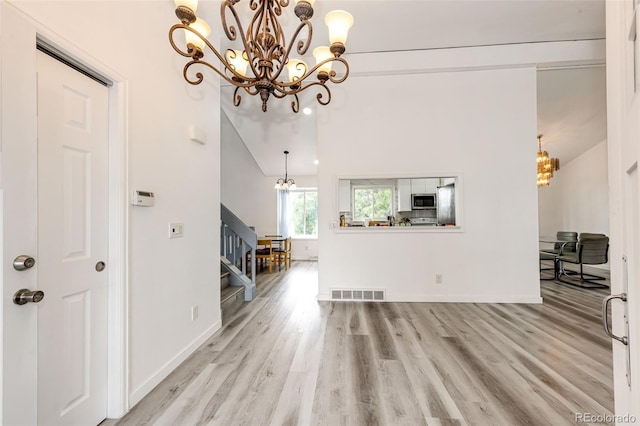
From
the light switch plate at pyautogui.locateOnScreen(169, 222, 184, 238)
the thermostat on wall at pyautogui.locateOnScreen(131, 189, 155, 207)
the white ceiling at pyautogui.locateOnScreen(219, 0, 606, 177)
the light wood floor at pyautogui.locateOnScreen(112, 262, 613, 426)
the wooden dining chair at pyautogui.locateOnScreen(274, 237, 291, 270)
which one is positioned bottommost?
the light wood floor at pyautogui.locateOnScreen(112, 262, 613, 426)

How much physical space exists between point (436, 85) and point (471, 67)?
0.48 meters

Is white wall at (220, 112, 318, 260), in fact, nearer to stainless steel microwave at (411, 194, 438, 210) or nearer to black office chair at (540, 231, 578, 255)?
stainless steel microwave at (411, 194, 438, 210)

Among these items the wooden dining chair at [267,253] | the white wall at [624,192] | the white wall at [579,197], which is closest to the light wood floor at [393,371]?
the white wall at [624,192]

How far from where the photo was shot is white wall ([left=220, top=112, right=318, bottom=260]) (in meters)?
5.82

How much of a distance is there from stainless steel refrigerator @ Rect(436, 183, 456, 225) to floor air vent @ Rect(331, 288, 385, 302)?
4.65 feet

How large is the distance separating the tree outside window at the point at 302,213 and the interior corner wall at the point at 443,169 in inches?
179

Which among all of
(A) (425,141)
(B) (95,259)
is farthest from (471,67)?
(B) (95,259)

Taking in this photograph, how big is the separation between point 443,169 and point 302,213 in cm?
530

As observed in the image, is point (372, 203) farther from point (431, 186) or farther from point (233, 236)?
point (233, 236)

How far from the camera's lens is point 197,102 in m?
2.48

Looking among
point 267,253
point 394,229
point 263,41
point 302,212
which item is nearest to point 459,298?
point 394,229

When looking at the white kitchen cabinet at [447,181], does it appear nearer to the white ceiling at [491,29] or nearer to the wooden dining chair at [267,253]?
the white ceiling at [491,29]

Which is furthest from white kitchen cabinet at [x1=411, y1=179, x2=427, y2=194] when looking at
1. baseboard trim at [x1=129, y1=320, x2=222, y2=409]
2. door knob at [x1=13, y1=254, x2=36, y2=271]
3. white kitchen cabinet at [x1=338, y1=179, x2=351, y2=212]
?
door knob at [x1=13, y1=254, x2=36, y2=271]

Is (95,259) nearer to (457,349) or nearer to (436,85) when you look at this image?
(457,349)
